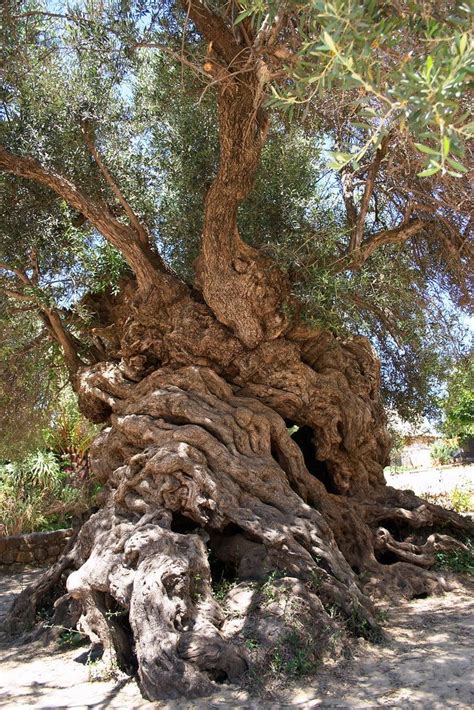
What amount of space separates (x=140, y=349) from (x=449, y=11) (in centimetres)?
553

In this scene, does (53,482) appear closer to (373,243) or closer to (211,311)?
(211,311)

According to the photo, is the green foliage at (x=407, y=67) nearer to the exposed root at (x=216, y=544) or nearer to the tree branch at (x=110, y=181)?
the exposed root at (x=216, y=544)

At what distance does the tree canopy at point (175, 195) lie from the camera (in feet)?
24.4

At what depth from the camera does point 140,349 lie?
8.23 metres

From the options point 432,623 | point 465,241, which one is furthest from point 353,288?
point 432,623

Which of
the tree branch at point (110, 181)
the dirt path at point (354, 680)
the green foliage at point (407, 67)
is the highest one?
the tree branch at point (110, 181)

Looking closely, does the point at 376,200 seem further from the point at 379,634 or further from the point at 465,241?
the point at 379,634

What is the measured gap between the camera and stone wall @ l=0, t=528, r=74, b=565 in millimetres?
12242

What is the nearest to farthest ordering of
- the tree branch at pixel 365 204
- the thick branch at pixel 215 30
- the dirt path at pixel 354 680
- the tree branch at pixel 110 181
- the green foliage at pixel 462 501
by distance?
1. the dirt path at pixel 354 680
2. the thick branch at pixel 215 30
3. the tree branch at pixel 110 181
4. the tree branch at pixel 365 204
5. the green foliage at pixel 462 501

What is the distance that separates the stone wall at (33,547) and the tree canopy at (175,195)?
319 cm

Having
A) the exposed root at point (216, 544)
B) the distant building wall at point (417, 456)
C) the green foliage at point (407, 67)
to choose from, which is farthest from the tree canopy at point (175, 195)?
the distant building wall at point (417, 456)

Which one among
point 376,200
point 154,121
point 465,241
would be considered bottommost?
point 465,241

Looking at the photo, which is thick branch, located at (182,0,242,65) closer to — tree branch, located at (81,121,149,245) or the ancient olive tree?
the ancient olive tree

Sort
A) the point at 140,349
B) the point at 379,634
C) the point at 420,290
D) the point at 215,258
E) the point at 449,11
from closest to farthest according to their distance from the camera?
the point at 449,11 < the point at 379,634 < the point at 215,258 < the point at 140,349 < the point at 420,290
